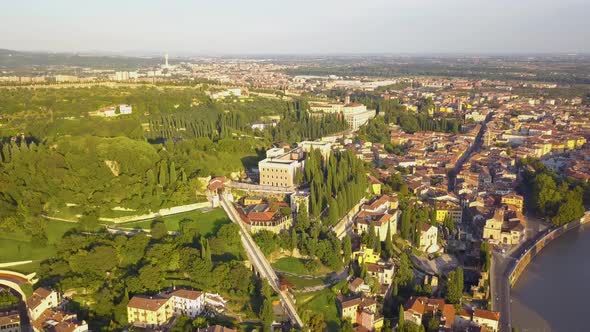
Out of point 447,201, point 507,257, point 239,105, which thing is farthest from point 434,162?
point 239,105

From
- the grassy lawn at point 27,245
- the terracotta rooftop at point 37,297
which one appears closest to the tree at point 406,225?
the grassy lawn at point 27,245

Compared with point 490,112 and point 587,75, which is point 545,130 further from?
point 587,75

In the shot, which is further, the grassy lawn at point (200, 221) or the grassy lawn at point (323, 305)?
the grassy lawn at point (200, 221)

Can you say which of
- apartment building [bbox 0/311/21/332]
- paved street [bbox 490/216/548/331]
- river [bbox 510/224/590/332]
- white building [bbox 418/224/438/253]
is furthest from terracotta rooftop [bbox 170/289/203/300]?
river [bbox 510/224/590/332]

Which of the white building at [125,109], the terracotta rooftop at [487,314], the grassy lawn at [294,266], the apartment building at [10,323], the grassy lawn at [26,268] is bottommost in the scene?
the terracotta rooftop at [487,314]

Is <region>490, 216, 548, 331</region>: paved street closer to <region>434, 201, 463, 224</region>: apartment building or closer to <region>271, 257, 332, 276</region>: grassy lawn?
<region>434, 201, 463, 224</region>: apartment building

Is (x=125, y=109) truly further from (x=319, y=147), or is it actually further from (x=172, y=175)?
(x=172, y=175)

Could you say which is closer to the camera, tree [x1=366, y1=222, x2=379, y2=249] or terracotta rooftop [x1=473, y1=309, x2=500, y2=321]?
terracotta rooftop [x1=473, y1=309, x2=500, y2=321]

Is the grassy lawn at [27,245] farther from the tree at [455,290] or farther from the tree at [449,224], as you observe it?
the tree at [449,224]
